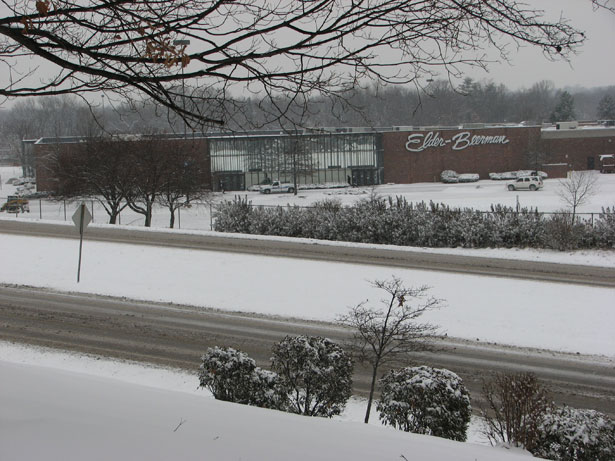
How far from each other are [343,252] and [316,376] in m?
16.6

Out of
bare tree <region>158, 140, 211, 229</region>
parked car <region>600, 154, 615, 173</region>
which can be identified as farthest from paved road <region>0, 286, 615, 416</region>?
parked car <region>600, 154, 615, 173</region>

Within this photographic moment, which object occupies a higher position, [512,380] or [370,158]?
[370,158]

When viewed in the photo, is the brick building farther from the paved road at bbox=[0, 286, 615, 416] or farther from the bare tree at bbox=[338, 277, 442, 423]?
the bare tree at bbox=[338, 277, 442, 423]

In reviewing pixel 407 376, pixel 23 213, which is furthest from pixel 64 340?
pixel 23 213

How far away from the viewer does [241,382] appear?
805cm

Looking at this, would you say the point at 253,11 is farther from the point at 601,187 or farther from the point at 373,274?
the point at 601,187

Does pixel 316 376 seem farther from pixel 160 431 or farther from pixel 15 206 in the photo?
pixel 15 206

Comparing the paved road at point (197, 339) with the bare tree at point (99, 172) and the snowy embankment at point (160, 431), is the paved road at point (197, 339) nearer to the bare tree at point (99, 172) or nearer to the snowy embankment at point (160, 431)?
the snowy embankment at point (160, 431)

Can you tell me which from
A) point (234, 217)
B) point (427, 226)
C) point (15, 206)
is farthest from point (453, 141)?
point (15, 206)

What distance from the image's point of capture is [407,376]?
7906mm

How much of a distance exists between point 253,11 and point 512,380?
16.4ft

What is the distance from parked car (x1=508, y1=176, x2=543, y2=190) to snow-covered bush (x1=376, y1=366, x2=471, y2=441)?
54.1 m

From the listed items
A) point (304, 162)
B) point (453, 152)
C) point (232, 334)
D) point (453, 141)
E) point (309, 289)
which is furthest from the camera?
point (453, 152)

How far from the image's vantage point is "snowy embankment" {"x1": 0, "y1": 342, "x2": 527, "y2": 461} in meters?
4.27
